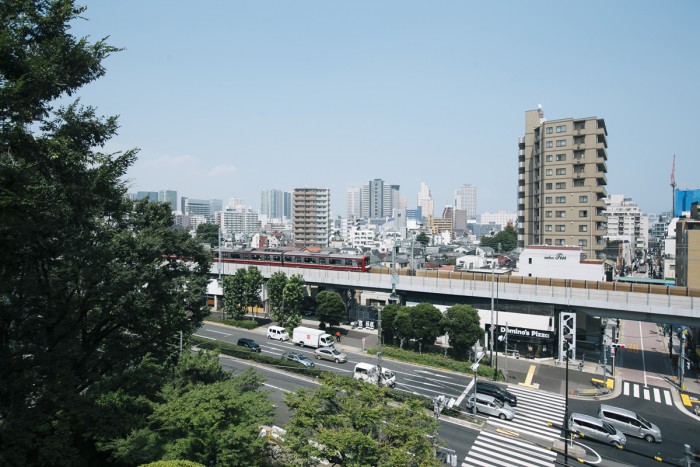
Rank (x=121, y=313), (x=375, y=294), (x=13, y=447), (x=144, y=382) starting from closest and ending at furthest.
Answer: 1. (x=13, y=447)
2. (x=144, y=382)
3. (x=121, y=313)
4. (x=375, y=294)

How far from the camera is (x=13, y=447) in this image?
39.1 ft

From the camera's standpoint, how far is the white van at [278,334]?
1682 inches

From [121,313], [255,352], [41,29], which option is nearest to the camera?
→ [41,29]

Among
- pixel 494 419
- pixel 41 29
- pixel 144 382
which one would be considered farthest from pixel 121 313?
pixel 494 419

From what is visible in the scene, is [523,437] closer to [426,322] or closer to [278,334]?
[426,322]

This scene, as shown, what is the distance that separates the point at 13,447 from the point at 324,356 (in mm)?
25950

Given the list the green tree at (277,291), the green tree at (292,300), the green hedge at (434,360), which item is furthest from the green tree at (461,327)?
the green tree at (277,291)

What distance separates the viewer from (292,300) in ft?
144

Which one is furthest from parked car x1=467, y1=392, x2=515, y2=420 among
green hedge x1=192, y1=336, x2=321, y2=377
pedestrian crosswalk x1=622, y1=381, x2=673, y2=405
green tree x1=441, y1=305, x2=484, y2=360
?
pedestrian crosswalk x1=622, y1=381, x2=673, y2=405

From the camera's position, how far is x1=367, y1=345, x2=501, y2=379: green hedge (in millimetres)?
34031

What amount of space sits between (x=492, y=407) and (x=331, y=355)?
14244 millimetres

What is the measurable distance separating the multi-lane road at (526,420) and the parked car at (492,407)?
19.8 inches

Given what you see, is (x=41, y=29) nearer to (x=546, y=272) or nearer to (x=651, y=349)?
(x=546, y=272)

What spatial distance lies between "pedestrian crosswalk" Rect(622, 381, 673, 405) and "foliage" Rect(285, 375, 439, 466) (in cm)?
2345
